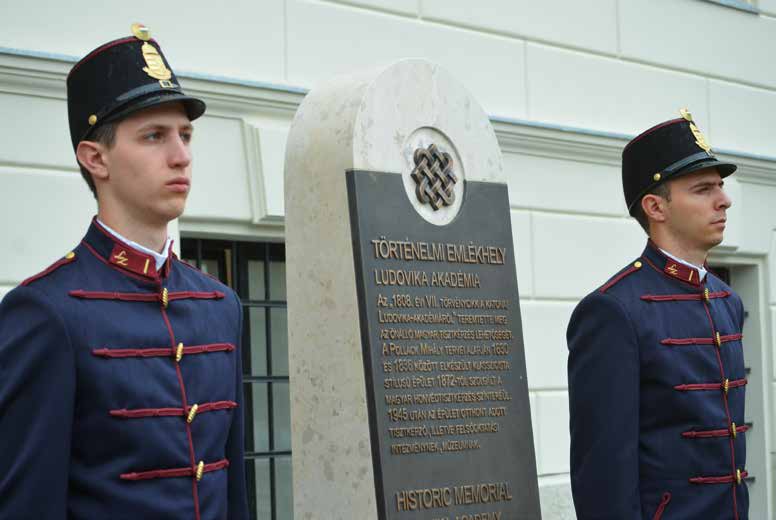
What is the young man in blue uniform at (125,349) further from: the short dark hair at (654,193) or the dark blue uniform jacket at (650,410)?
the short dark hair at (654,193)

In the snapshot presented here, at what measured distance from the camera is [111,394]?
354 centimetres

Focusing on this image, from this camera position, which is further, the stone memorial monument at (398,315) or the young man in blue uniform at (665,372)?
the young man in blue uniform at (665,372)

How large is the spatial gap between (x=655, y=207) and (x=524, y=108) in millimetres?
3566

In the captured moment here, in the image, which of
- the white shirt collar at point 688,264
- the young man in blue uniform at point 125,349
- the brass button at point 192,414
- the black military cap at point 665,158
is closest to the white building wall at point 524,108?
the black military cap at point 665,158

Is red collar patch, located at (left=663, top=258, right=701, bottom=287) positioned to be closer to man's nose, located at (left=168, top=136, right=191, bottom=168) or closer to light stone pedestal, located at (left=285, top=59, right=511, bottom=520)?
light stone pedestal, located at (left=285, top=59, right=511, bottom=520)

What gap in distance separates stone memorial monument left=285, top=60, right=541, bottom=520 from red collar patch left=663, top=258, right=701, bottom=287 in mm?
640

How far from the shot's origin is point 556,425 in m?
8.84

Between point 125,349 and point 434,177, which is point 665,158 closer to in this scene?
point 434,177

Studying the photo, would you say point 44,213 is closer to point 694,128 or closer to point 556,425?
point 694,128

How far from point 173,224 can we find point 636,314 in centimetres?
260

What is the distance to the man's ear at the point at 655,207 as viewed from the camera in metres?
5.44

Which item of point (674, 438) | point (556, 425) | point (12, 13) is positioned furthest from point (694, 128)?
point (556, 425)

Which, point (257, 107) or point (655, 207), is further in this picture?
point (257, 107)

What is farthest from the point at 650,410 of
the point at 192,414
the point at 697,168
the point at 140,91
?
the point at 140,91
